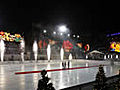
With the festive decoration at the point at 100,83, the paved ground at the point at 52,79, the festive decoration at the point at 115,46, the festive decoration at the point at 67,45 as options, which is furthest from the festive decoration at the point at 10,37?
the festive decoration at the point at 115,46

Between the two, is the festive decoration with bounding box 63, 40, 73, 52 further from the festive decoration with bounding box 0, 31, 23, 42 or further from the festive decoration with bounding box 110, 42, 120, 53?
the festive decoration with bounding box 110, 42, 120, 53

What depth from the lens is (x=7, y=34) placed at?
41469 millimetres

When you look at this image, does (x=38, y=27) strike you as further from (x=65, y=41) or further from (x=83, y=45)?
(x=83, y=45)

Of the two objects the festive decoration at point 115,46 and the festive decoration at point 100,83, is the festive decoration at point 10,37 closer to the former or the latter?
the festive decoration at point 100,83

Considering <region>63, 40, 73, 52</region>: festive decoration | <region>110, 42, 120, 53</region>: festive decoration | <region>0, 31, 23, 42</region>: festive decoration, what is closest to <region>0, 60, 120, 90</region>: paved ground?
<region>0, 31, 23, 42</region>: festive decoration

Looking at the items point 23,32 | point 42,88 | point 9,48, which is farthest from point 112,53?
point 42,88

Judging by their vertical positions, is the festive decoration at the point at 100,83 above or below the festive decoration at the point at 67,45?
below

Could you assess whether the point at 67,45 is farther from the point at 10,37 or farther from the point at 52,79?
the point at 52,79

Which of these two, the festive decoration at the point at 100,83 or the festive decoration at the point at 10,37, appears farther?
the festive decoration at the point at 10,37

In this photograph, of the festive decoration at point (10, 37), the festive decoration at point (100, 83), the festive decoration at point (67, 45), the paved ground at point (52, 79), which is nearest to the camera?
the festive decoration at point (100, 83)

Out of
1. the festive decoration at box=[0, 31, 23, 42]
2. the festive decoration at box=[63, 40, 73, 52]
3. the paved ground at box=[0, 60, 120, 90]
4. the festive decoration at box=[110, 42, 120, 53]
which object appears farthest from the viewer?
the festive decoration at box=[110, 42, 120, 53]

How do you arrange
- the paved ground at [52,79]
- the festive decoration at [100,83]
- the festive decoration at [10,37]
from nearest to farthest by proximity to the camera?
the festive decoration at [100,83] → the paved ground at [52,79] → the festive decoration at [10,37]

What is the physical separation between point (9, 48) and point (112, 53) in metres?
53.7

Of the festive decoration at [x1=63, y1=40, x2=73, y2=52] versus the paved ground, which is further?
the festive decoration at [x1=63, y1=40, x2=73, y2=52]
